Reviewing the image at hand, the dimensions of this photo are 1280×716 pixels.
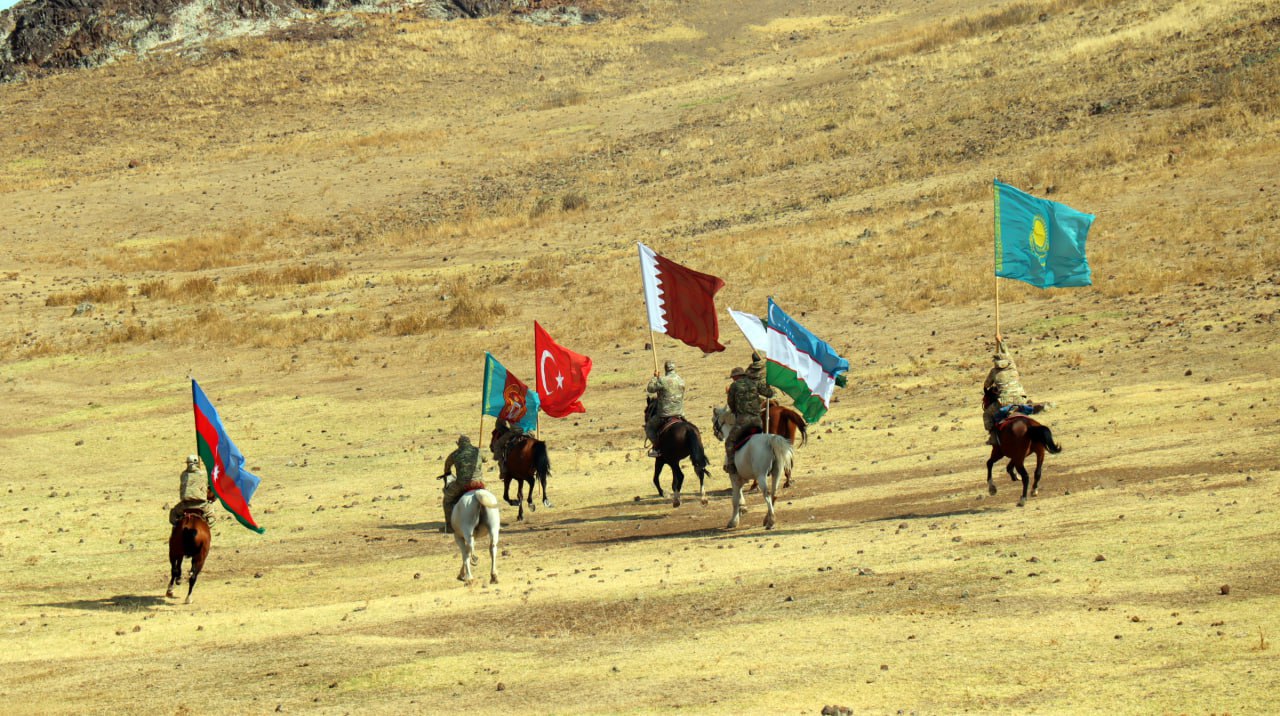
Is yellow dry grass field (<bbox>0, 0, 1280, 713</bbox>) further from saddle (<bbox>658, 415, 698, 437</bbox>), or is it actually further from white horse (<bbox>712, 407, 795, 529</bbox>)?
saddle (<bbox>658, 415, 698, 437</bbox>)

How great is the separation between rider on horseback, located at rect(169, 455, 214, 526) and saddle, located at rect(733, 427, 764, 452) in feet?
25.4

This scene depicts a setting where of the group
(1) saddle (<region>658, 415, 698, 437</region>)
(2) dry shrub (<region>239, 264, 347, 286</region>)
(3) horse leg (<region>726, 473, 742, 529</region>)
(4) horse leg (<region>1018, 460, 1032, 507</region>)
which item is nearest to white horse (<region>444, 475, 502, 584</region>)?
(3) horse leg (<region>726, 473, 742, 529</region>)

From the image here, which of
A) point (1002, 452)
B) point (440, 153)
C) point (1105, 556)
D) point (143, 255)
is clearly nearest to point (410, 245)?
point (143, 255)

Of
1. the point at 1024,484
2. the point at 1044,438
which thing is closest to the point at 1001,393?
the point at 1044,438

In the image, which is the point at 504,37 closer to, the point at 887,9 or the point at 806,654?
the point at 887,9

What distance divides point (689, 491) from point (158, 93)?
7068 cm

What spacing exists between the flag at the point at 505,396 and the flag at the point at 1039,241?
26.3 feet

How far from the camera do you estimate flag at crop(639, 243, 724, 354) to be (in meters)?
23.4

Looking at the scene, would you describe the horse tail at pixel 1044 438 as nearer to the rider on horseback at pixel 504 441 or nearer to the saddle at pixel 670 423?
the saddle at pixel 670 423

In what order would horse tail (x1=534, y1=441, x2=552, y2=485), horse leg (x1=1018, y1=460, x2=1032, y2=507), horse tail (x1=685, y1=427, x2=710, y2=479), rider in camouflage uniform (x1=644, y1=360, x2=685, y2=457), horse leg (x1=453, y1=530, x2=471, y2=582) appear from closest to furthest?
horse leg (x1=453, y1=530, x2=471, y2=582), horse leg (x1=1018, y1=460, x2=1032, y2=507), horse tail (x1=685, y1=427, x2=710, y2=479), horse tail (x1=534, y1=441, x2=552, y2=485), rider in camouflage uniform (x1=644, y1=360, x2=685, y2=457)

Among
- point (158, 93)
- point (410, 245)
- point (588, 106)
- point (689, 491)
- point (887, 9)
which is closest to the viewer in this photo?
point (689, 491)

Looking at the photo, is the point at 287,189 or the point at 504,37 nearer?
the point at 287,189

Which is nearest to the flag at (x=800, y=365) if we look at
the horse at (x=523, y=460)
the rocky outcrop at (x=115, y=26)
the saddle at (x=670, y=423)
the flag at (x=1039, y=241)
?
the saddle at (x=670, y=423)

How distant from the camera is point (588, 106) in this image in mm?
80000
